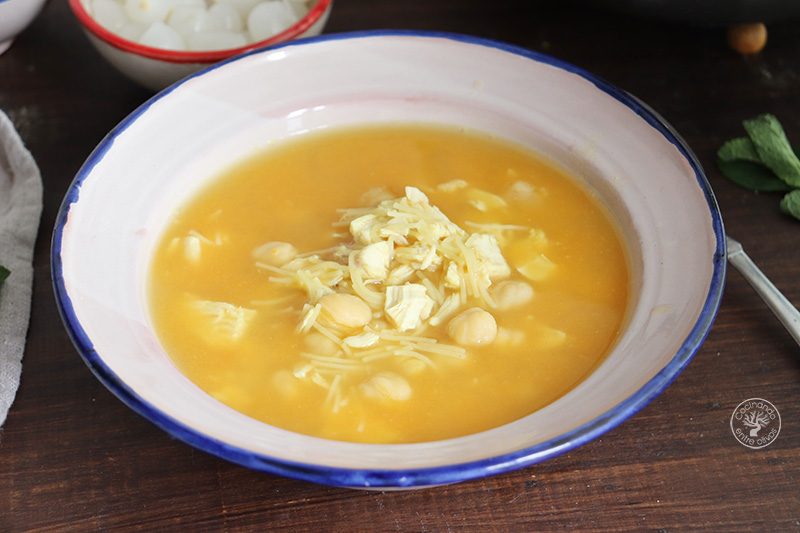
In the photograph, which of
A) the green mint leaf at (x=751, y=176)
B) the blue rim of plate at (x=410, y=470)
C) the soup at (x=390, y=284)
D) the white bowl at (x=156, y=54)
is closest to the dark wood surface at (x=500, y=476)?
the green mint leaf at (x=751, y=176)

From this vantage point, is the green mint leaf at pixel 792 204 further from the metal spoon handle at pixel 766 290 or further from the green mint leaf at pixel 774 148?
the metal spoon handle at pixel 766 290

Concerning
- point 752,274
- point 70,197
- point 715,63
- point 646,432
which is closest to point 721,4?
point 715,63

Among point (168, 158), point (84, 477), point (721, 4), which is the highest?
point (721, 4)

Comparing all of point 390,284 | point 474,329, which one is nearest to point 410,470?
point 474,329

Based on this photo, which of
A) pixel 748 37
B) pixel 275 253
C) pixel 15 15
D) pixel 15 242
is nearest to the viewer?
pixel 275 253

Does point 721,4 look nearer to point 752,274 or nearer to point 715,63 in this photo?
point 715,63

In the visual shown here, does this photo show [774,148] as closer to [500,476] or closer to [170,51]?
[500,476]
